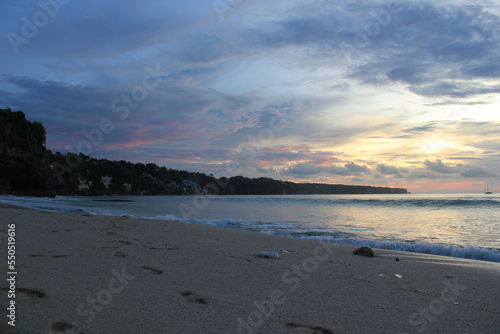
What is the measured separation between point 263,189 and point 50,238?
11410 centimetres

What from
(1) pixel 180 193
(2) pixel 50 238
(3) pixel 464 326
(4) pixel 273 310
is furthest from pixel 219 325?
(1) pixel 180 193

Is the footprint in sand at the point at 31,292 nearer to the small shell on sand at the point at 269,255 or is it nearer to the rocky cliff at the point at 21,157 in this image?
the small shell on sand at the point at 269,255

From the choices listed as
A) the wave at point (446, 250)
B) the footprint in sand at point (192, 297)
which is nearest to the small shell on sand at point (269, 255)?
the footprint in sand at point (192, 297)

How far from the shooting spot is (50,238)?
5.93 meters

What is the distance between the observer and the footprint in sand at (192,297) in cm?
313

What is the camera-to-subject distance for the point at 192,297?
10.6 ft

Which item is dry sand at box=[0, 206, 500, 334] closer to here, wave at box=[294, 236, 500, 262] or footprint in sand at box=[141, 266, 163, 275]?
footprint in sand at box=[141, 266, 163, 275]

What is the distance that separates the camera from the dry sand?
266 cm

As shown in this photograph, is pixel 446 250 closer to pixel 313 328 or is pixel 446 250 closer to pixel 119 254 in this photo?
pixel 313 328

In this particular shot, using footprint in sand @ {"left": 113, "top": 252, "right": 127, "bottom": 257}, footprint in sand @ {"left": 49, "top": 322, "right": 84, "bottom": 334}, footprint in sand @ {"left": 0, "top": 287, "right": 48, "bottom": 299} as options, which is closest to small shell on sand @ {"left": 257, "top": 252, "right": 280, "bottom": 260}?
footprint in sand @ {"left": 113, "top": 252, "right": 127, "bottom": 257}

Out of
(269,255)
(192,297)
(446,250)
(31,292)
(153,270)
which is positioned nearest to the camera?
(31,292)

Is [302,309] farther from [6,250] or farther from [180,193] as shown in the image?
[180,193]

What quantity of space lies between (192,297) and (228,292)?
424mm

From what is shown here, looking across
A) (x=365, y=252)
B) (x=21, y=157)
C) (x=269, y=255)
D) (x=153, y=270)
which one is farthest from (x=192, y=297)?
(x=21, y=157)
